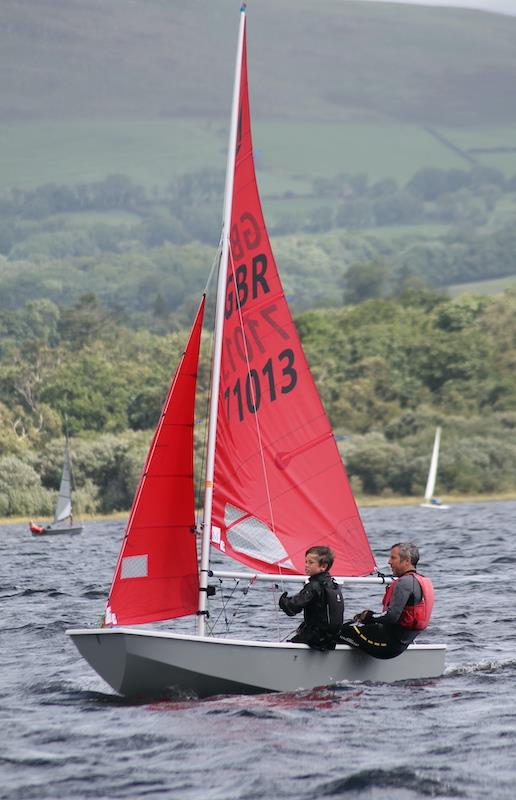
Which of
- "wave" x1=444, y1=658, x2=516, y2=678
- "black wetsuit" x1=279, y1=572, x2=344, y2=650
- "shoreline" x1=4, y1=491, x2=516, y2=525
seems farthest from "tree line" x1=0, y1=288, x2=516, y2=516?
"black wetsuit" x1=279, y1=572, x2=344, y2=650

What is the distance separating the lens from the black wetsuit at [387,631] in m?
15.9

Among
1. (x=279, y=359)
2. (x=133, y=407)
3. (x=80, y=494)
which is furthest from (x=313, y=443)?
(x=133, y=407)

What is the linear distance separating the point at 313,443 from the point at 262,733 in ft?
15.6

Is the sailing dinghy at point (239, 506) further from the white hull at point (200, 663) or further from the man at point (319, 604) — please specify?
the man at point (319, 604)

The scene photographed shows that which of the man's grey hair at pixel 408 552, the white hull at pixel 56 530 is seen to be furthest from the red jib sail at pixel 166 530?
the white hull at pixel 56 530

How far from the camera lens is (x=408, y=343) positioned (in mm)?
132750

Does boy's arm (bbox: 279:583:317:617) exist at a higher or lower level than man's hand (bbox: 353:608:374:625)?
higher

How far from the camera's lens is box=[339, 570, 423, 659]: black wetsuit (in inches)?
627

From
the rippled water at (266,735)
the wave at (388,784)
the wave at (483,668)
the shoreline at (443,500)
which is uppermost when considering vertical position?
the wave at (388,784)

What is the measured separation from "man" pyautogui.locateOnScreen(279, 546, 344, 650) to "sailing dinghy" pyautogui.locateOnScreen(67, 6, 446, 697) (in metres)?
0.19

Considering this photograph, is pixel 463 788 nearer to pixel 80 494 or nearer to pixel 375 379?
pixel 80 494

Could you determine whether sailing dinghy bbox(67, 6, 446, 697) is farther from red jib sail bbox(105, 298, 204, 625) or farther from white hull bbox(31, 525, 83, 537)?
white hull bbox(31, 525, 83, 537)

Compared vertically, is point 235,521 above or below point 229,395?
below

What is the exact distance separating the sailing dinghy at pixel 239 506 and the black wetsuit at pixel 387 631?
173 millimetres
